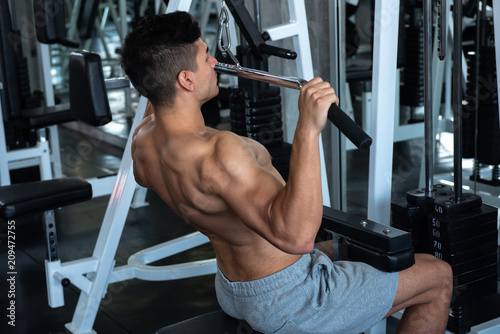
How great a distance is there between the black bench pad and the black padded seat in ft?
2.78

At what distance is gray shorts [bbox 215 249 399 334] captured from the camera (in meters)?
1.75

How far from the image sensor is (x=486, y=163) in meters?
3.21

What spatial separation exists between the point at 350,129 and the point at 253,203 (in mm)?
277

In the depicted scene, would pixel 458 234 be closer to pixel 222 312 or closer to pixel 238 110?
pixel 222 312

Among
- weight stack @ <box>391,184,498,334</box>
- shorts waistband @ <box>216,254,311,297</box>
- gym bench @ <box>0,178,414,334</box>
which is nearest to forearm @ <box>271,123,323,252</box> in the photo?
shorts waistband @ <box>216,254,311,297</box>

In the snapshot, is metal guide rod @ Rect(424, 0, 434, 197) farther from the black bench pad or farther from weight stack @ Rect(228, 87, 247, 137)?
the black bench pad

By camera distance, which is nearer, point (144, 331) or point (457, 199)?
point (457, 199)

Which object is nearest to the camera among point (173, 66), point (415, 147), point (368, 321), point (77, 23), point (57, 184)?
point (173, 66)

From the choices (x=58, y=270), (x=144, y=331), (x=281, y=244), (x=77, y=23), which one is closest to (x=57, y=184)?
(x=58, y=270)

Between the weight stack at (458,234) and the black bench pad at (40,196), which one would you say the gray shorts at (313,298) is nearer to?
the weight stack at (458,234)

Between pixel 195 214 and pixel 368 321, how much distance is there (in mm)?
550

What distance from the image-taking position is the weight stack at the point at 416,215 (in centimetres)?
227

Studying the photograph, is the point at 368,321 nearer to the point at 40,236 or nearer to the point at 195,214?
the point at 195,214

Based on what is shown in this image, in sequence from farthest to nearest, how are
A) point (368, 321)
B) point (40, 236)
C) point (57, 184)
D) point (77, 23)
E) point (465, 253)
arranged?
point (77, 23)
point (40, 236)
point (57, 184)
point (465, 253)
point (368, 321)
